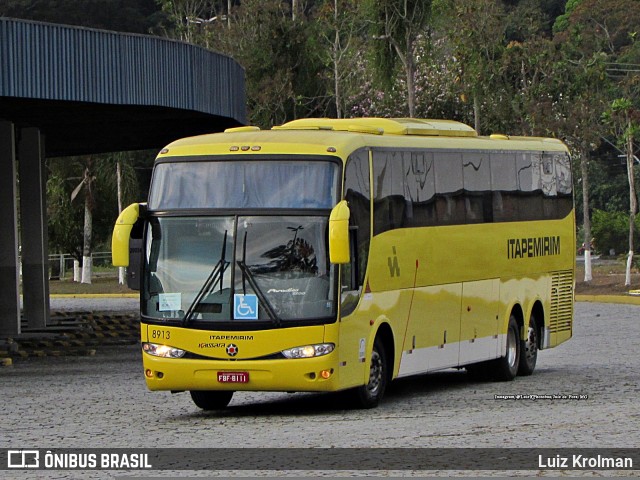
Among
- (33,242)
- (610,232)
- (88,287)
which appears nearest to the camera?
(33,242)

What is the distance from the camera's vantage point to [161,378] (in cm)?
1639

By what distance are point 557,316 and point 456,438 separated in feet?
34.9

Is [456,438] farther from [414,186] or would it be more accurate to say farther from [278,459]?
[414,186]

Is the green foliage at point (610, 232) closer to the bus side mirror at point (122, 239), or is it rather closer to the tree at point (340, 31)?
the tree at point (340, 31)

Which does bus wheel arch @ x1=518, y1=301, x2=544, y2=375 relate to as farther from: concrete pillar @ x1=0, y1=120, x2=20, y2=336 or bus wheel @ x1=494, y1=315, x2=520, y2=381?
concrete pillar @ x1=0, y1=120, x2=20, y2=336

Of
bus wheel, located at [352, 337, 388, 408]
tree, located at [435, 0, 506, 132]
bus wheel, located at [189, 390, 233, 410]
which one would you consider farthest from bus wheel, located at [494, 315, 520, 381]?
tree, located at [435, 0, 506, 132]

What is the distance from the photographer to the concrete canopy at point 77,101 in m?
23.3

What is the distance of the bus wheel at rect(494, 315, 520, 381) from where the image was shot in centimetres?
2148

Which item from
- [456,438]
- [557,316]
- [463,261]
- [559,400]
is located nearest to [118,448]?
[456,438]

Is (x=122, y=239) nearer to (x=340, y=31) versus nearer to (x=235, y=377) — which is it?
(x=235, y=377)

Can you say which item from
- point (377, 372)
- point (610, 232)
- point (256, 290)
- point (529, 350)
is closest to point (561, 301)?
point (529, 350)

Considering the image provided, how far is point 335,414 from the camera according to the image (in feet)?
54.2

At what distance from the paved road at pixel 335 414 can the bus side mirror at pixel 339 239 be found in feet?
5.66

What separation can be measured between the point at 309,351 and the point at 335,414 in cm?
97
